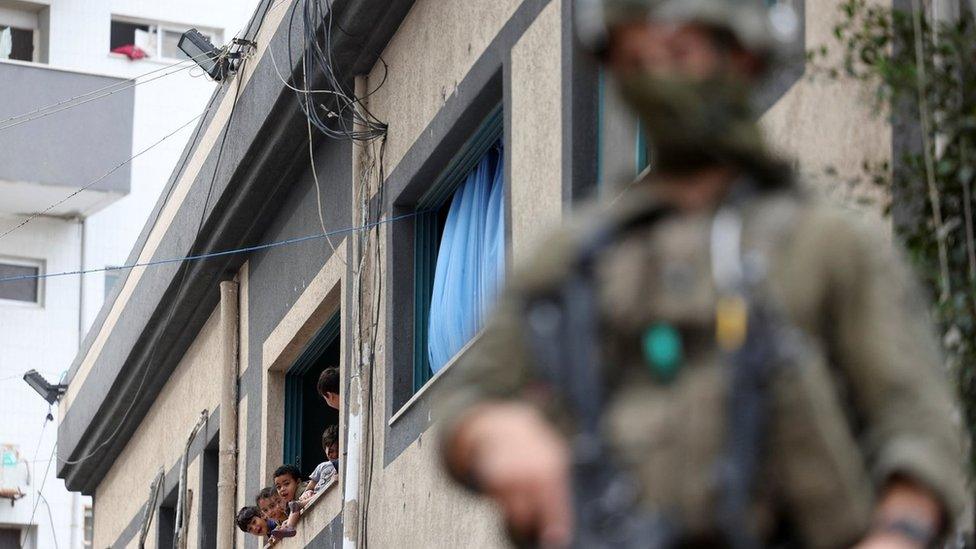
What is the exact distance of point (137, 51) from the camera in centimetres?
3697

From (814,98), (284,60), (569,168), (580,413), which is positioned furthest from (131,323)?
(580,413)

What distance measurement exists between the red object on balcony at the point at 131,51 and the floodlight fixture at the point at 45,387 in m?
11.2

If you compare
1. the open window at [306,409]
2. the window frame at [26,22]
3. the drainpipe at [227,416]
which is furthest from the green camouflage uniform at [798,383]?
the window frame at [26,22]

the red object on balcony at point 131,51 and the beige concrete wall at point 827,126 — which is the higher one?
the red object on balcony at point 131,51

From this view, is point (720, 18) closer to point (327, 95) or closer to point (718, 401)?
point (718, 401)

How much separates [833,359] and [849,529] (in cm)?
26

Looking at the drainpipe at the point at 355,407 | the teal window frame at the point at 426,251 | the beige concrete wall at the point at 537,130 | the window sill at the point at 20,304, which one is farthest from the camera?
the window sill at the point at 20,304

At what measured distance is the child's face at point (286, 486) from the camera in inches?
627

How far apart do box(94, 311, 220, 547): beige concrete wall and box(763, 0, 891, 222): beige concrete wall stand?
1179 cm

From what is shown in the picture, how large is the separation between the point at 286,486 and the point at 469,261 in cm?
404

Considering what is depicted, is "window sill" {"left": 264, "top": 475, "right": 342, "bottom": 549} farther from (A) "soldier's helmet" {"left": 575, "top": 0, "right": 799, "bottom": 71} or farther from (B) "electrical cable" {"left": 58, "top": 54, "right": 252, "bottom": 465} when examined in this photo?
(A) "soldier's helmet" {"left": 575, "top": 0, "right": 799, "bottom": 71}

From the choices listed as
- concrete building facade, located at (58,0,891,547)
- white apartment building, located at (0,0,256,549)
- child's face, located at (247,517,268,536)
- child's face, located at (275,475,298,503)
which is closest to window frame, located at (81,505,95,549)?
white apartment building, located at (0,0,256,549)

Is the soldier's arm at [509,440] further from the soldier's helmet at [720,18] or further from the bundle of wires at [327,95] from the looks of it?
the bundle of wires at [327,95]

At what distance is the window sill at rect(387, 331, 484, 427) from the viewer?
38.7 feet
